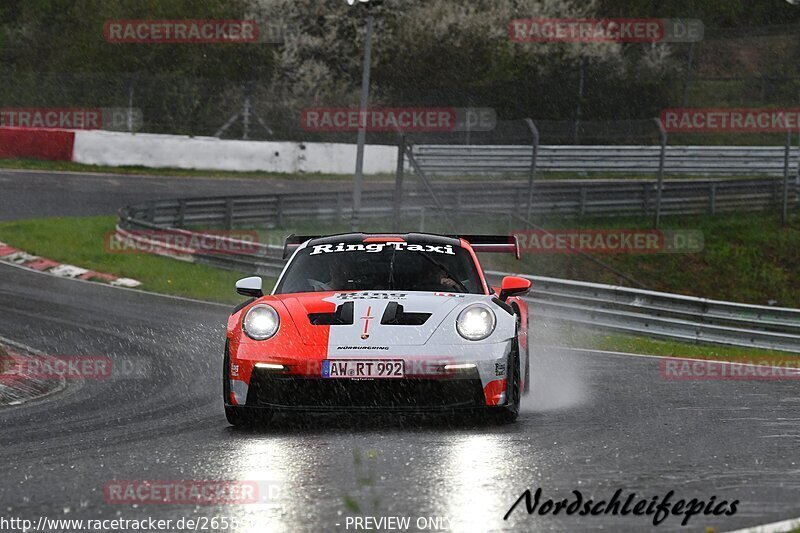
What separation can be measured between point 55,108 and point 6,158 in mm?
3020

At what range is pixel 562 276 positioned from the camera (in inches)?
985

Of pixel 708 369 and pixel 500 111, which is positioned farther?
pixel 500 111

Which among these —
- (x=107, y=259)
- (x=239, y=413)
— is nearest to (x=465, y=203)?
(x=107, y=259)

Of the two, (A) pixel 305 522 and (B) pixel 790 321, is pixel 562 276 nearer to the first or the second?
(B) pixel 790 321

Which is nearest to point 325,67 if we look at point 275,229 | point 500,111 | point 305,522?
point 500,111

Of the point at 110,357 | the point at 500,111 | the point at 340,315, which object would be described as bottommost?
the point at 110,357

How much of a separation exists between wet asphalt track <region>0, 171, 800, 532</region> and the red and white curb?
324 inches
